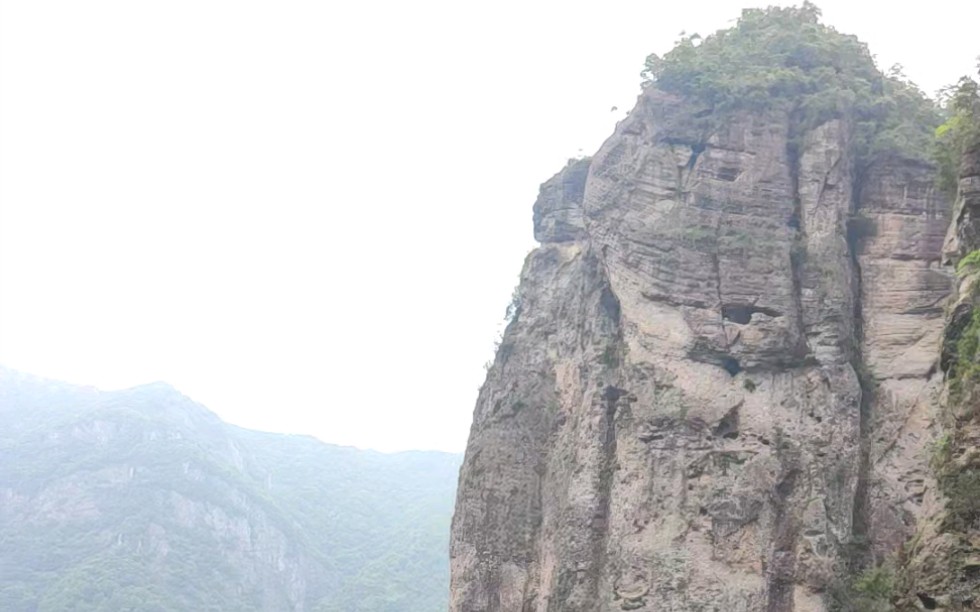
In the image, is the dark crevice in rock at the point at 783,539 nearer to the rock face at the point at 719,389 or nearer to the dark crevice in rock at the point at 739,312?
the rock face at the point at 719,389

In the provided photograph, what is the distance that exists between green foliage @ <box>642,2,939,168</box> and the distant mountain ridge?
153 ft

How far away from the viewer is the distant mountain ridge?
6462 cm

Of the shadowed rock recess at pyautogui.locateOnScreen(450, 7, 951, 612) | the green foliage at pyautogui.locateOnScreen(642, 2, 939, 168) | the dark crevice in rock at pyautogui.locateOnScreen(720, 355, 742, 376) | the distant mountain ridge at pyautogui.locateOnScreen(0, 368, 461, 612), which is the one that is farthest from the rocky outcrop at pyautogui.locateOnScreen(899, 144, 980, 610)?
the distant mountain ridge at pyautogui.locateOnScreen(0, 368, 461, 612)

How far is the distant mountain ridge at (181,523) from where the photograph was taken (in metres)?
64.6

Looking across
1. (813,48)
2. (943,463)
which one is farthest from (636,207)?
(943,463)

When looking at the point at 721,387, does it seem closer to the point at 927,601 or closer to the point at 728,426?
the point at 728,426

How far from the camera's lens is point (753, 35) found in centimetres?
2866

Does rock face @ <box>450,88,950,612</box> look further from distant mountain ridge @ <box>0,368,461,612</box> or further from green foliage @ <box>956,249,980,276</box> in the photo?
distant mountain ridge @ <box>0,368,461,612</box>

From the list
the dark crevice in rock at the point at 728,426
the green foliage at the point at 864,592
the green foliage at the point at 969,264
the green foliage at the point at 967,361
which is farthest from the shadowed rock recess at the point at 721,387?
the green foliage at the point at 967,361

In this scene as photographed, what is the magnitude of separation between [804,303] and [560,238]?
8.20 metres

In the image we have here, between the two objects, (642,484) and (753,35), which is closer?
(642,484)

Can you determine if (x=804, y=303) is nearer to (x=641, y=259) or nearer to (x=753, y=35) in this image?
(x=641, y=259)

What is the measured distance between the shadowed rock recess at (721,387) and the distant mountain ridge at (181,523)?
4057cm

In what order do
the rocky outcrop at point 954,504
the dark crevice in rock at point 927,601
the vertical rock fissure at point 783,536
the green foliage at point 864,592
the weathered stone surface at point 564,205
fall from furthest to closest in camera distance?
1. the weathered stone surface at point 564,205
2. the vertical rock fissure at point 783,536
3. the green foliage at point 864,592
4. the dark crevice in rock at point 927,601
5. the rocky outcrop at point 954,504
